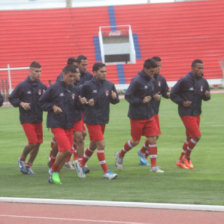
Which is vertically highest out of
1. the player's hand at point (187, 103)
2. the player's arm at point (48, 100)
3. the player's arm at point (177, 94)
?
the player's arm at point (48, 100)

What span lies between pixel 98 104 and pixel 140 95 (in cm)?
84

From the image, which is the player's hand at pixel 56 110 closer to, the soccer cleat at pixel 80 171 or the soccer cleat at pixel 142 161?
the soccer cleat at pixel 80 171

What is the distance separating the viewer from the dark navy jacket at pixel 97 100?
10.0 meters

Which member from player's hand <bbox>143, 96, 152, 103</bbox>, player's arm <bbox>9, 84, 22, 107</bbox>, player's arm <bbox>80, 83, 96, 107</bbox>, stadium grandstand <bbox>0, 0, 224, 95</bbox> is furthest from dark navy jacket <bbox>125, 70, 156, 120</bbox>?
stadium grandstand <bbox>0, 0, 224, 95</bbox>

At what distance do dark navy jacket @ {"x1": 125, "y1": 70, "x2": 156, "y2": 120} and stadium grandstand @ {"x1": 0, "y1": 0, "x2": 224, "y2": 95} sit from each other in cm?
2595

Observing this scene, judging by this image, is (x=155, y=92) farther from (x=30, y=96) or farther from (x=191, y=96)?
(x=30, y=96)

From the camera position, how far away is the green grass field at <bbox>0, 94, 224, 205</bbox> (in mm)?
8227

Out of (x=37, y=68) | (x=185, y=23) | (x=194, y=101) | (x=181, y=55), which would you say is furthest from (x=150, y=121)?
(x=185, y=23)

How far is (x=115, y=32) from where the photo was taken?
133ft

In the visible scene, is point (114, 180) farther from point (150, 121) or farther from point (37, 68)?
A: point (37, 68)

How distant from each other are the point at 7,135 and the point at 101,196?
964cm

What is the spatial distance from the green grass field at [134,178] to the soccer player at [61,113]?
0.44 m

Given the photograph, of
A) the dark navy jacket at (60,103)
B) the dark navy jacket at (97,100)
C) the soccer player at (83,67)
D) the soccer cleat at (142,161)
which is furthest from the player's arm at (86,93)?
the soccer cleat at (142,161)

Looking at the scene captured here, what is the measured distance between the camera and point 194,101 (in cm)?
1080
